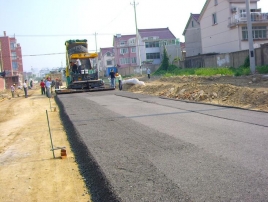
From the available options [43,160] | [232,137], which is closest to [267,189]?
[232,137]

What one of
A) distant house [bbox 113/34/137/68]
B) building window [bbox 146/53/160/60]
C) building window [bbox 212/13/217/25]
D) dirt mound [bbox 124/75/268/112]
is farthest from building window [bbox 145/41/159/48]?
dirt mound [bbox 124/75/268/112]

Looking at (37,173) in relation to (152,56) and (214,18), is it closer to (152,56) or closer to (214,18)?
(214,18)

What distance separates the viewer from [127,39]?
301 ft

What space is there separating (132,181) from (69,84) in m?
26.1

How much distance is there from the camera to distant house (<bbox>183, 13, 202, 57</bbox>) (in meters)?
58.2

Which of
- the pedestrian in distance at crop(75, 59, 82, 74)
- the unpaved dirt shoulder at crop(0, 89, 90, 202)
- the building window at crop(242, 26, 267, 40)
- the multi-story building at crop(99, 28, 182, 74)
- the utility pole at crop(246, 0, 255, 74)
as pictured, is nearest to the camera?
the unpaved dirt shoulder at crop(0, 89, 90, 202)

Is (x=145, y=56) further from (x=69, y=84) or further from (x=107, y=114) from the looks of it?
(x=107, y=114)

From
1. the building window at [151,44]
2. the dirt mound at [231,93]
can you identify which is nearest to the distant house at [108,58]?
the building window at [151,44]

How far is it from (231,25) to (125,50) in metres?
49.0

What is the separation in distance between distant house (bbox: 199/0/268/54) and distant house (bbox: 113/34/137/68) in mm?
41746

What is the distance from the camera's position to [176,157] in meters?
6.83

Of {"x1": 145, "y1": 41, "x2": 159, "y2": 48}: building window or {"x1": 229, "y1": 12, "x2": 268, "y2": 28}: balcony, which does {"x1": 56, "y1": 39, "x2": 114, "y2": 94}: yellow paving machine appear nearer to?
{"x1": 229, "y1": 12, "x2": 268, "y2": 28}: balcony

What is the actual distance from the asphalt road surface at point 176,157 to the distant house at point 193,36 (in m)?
47.8

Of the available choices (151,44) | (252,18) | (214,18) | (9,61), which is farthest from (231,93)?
(9,61)
